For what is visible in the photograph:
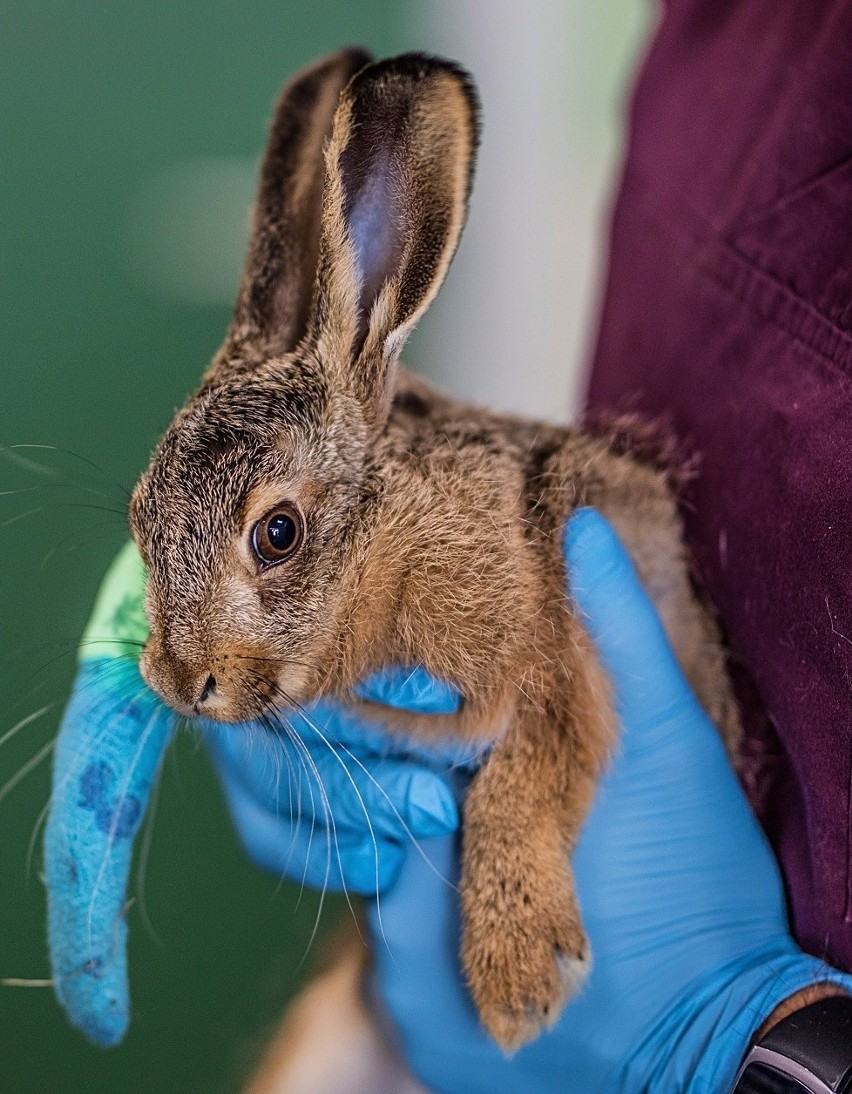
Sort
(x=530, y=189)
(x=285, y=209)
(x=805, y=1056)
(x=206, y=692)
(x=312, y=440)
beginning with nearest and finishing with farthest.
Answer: (x=805, y=1056), (x=206, y=692), (x=312, y=440), (x=285, y=209), (x=530, y=189)

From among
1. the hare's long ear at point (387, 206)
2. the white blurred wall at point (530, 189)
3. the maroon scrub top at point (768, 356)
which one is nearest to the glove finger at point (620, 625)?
the maroon scrub top at point (768, 356)

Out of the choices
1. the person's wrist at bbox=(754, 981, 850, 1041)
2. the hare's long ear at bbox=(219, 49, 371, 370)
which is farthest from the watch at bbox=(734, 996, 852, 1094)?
the hare's long ear at bbox=(219, 49, 371, 370)

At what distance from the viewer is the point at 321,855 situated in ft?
4.30

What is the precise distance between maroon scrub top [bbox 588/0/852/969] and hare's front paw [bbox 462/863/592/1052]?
265 millimetres

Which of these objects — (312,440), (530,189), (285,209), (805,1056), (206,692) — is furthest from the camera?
(530,189)

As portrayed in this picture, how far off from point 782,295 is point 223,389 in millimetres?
645

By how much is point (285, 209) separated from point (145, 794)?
2.38 feet

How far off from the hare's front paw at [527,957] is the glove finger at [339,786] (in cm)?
14

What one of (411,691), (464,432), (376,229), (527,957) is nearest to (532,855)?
(527,957)

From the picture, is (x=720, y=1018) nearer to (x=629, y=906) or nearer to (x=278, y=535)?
(x=629, y=906)

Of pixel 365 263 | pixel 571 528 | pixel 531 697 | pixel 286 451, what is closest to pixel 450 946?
pixel 531 697

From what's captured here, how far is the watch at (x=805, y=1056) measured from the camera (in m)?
0.90

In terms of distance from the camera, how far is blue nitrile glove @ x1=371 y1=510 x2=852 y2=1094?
116 cm

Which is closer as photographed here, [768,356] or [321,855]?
[768,356]
